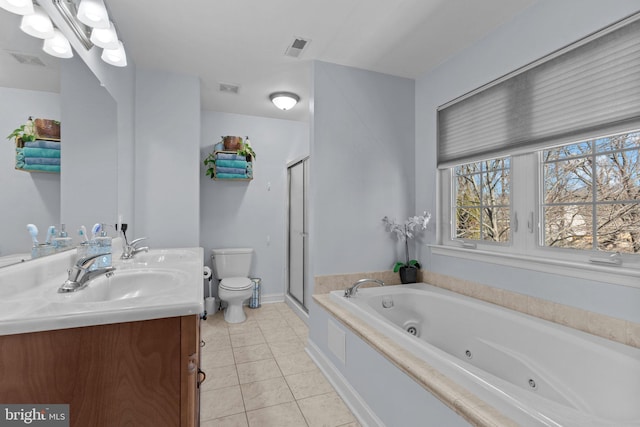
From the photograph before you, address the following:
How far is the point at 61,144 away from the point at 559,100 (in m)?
2.54

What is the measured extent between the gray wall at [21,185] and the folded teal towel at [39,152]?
0.04 metres

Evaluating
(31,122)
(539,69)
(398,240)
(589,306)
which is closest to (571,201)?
(589,306)

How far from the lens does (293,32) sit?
2.12 m

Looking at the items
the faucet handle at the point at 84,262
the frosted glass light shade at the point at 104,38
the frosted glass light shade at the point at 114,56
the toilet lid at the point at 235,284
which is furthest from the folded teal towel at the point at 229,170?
the faucet handle at the point at 84,262

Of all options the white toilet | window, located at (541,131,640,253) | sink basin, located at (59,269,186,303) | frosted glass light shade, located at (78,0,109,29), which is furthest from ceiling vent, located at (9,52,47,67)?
window, located at (541,131,640,253)

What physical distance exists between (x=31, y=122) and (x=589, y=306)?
2.63m

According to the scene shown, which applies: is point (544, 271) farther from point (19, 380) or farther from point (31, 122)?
point (31, 122)

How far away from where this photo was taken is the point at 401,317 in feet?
7.63

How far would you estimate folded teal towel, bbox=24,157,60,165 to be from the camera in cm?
105

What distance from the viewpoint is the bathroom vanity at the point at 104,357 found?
2.45ft

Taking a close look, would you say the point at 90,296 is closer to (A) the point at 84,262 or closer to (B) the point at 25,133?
(A) the point at 84,262

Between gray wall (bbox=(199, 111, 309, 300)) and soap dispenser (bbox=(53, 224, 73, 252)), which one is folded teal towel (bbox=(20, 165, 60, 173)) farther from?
gray wall (bbox=(199, 111, 309, 300))

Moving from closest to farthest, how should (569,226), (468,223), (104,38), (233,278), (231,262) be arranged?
(104,38)
(569,226)
(468,223)
(233,278)
(231,262)

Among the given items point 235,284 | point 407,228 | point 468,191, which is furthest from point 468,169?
point 235,284
